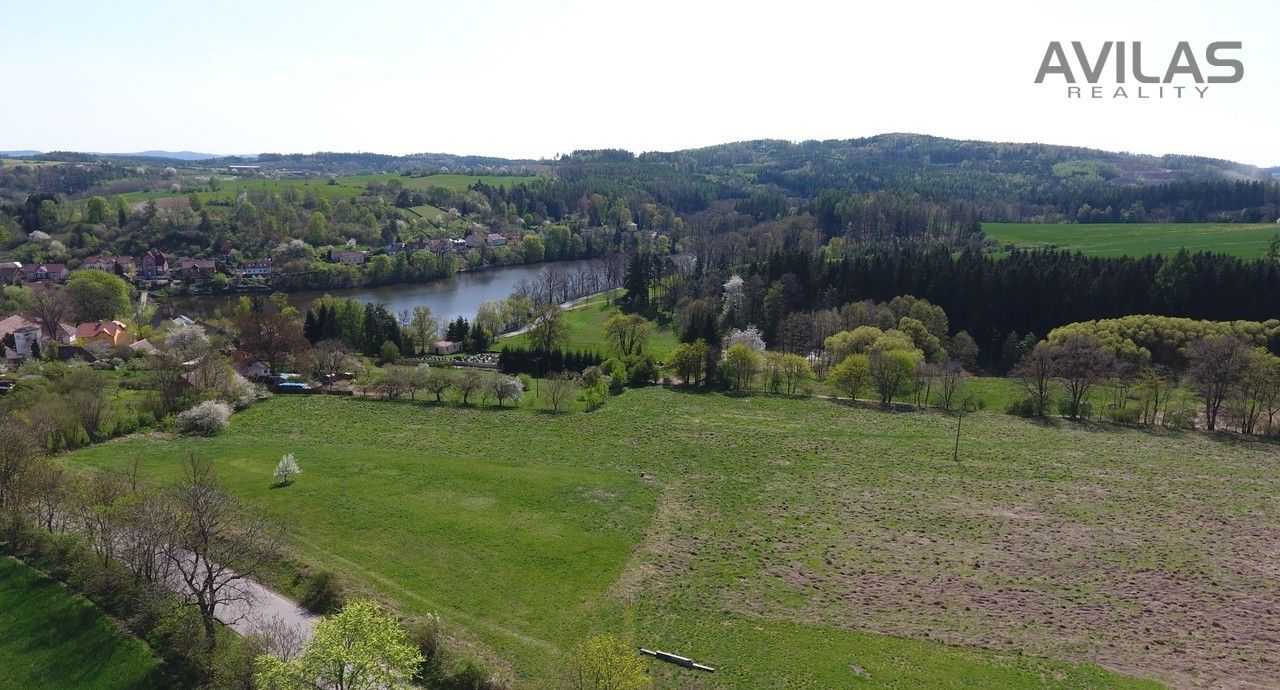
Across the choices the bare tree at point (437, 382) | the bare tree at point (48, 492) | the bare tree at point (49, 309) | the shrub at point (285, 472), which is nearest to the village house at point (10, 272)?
the bare tree at point (49, 309)

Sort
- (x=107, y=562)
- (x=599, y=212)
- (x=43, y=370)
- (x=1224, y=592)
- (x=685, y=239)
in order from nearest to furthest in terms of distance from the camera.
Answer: (x=107, y=562)
(x=1224, y=592)
(x=43, y=370)
(x=685, y=239)
(x=599, y=212)

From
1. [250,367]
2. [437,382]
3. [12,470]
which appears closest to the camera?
[12,470]

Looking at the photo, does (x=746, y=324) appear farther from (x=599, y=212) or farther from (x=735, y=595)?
(x=599, y=212)

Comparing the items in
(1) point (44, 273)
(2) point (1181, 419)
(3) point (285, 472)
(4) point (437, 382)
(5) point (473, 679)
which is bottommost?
(5) point (473, 679)

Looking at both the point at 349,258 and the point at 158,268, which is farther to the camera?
the point at 349,258

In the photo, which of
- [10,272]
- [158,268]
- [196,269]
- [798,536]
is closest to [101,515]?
[798,536]

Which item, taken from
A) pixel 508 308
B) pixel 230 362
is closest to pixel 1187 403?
pixel 508 308

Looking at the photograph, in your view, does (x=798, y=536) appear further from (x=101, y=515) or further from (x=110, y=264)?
(x=110, y=264)
